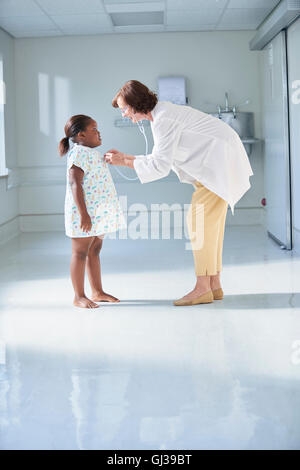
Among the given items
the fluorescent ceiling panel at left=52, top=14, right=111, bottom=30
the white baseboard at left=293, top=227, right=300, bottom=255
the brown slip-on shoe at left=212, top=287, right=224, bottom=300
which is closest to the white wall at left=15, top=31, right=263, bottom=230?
the fluorescent ceiling panel at left=52, top=14, right=111, bottom=30

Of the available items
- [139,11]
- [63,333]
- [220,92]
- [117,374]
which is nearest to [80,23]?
[139,11]

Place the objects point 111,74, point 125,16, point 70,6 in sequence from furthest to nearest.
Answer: point 111,74
point 125,16
point 70,6

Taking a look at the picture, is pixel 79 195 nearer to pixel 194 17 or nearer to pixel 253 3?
pixel 253 3

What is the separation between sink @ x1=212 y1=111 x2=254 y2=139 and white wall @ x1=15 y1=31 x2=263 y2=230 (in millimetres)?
131

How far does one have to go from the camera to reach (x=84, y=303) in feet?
11.1

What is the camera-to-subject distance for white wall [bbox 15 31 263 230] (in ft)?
22.0

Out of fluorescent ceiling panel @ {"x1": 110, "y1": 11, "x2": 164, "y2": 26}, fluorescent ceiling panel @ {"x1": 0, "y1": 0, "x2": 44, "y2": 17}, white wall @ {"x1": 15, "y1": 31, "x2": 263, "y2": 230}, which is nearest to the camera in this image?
fluorescent ceiling panel @ {"x1": 0, "y1": 0, "x2": 44, "y2": 17}

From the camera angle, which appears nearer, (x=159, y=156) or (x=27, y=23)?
(x=159, y=156)

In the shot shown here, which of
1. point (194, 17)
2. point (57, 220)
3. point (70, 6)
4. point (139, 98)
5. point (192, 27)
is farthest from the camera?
point (57, 220)

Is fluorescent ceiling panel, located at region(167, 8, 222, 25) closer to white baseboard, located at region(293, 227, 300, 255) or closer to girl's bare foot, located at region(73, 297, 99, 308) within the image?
white baseboard, located at region(293, 227, 300, 255)

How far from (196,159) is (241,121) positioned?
355cm

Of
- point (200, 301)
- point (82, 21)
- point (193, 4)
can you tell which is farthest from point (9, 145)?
point (200, 301)

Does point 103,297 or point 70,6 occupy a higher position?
point 70,6
